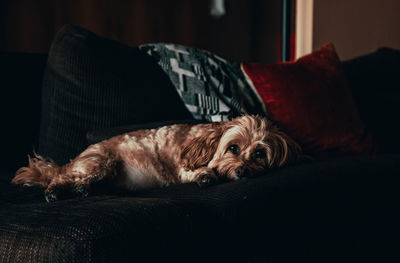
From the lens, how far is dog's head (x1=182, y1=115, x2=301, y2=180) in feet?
5.84

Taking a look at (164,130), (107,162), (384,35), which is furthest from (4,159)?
(384,35)

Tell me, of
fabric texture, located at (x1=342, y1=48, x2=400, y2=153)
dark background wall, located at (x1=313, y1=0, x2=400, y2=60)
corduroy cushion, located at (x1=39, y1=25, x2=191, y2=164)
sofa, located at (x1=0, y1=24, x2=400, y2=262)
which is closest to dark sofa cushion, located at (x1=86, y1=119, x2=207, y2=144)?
sofa, located at (x1=0, y1=24, x2=400, y2=262)

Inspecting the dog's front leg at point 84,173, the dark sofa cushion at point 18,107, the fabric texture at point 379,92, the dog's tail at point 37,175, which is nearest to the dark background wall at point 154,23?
the dark sofa cushion at point 18,107

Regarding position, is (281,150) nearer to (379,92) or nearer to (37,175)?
(37,175)

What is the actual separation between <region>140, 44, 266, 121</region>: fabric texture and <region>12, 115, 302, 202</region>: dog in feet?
1.17

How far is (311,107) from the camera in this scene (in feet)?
7.22

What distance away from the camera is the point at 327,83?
2342 mm

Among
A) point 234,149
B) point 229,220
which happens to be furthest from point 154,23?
point 229,220

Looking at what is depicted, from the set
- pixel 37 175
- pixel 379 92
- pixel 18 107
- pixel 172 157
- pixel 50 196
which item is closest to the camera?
pixel 50 196

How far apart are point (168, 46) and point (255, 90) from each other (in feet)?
1.85

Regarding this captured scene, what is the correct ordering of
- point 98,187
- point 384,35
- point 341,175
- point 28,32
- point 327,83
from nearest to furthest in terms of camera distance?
point 341,175, point 98,187, point 327,83, point 28,32, point 384,35

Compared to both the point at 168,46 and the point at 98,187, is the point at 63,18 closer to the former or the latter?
the point at 168,46

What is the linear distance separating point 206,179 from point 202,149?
24 cm

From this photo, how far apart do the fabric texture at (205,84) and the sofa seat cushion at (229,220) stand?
0.64m
